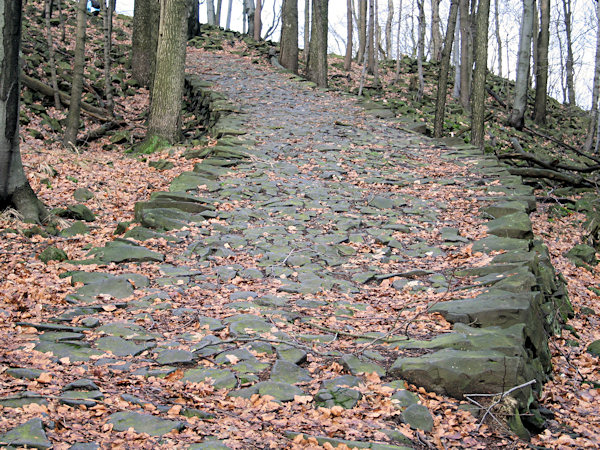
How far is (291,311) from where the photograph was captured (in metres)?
5.27

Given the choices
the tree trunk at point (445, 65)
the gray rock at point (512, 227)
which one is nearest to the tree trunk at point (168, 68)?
the tree trunk at point (445, 65)

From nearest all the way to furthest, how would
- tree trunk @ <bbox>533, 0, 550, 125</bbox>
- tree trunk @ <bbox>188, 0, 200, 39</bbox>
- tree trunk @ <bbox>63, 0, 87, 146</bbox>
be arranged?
tree trunk @ <bbox>63, 0, 87, 146</bbox> → tree trunk @ <bbox>533, 0, 550, 125</bbox> → tree trunk @ <bbox>188, 0, 200, 39</bbox>

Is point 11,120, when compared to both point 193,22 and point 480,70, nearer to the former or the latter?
point 480,70

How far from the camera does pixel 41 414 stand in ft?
9.96

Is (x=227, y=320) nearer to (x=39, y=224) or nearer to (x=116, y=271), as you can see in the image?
(x=116, y=271)

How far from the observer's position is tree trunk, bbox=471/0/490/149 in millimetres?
11500

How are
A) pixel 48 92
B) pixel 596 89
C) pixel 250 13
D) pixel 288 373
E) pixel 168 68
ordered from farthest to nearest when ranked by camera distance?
pixel 250 13 → pixel 596 89 → pixel 48 92 → pixel 168 68 → pixel 288 373

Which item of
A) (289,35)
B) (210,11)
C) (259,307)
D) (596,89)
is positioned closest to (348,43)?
(289,35)

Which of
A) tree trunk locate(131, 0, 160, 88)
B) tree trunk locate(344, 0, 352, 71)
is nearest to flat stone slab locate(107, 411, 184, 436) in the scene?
tree trunk locate(131, 0, 160, 88)

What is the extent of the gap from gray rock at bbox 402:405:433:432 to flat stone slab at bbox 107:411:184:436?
1.55 metres

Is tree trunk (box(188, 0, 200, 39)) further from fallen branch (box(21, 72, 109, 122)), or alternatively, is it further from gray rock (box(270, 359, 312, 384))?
gray rock (box(270, 359, 312, 384))

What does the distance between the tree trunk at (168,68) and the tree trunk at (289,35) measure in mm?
9894

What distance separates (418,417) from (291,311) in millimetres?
1988

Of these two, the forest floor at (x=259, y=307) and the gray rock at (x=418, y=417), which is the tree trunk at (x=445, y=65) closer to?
the forest floor at (x=259, y=307)
